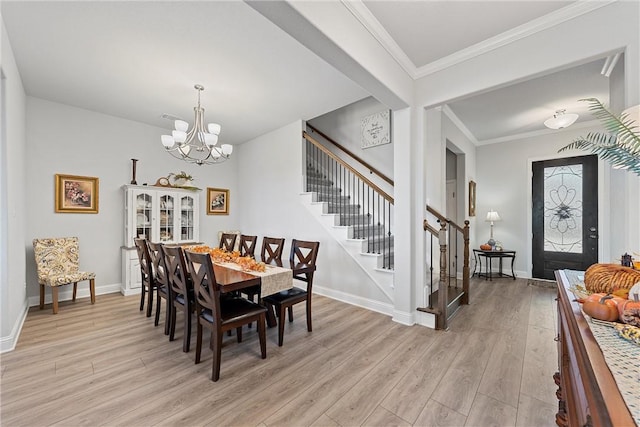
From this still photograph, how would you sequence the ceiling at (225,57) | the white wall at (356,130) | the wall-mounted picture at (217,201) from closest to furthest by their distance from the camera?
the ceiling at (225,57), the white wall at (356,130), the wall-mounted picture at (217,201)

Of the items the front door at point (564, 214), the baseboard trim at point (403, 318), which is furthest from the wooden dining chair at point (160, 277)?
the front door at point (564, 214)

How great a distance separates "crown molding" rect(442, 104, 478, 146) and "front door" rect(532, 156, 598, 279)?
1.18 metres

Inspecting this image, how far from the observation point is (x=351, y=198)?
16.9 feet

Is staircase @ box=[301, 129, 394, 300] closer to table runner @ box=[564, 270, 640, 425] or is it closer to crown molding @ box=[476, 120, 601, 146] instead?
table runner @ box=[564, 270, 640, 425]

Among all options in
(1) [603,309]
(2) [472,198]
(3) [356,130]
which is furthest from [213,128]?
(2) [472,198]

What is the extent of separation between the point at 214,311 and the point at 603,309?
2151 millimetres

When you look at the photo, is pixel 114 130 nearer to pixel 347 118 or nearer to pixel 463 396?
pixel 347 118

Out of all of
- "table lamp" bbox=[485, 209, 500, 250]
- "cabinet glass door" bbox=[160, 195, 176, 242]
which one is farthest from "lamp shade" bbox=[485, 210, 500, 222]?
"cabinet glass door" bbox=[160, 195, 176, 242]

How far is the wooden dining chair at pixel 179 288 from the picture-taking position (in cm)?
234

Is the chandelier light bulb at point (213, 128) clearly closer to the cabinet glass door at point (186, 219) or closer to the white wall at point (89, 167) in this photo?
the cabinet glass door at point (186, 219)

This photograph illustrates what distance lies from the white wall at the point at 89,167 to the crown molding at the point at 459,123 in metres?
4.83

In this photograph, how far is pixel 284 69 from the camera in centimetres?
299

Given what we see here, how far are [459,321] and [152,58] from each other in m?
4.41

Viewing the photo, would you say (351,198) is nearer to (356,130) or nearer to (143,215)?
(356,130)
